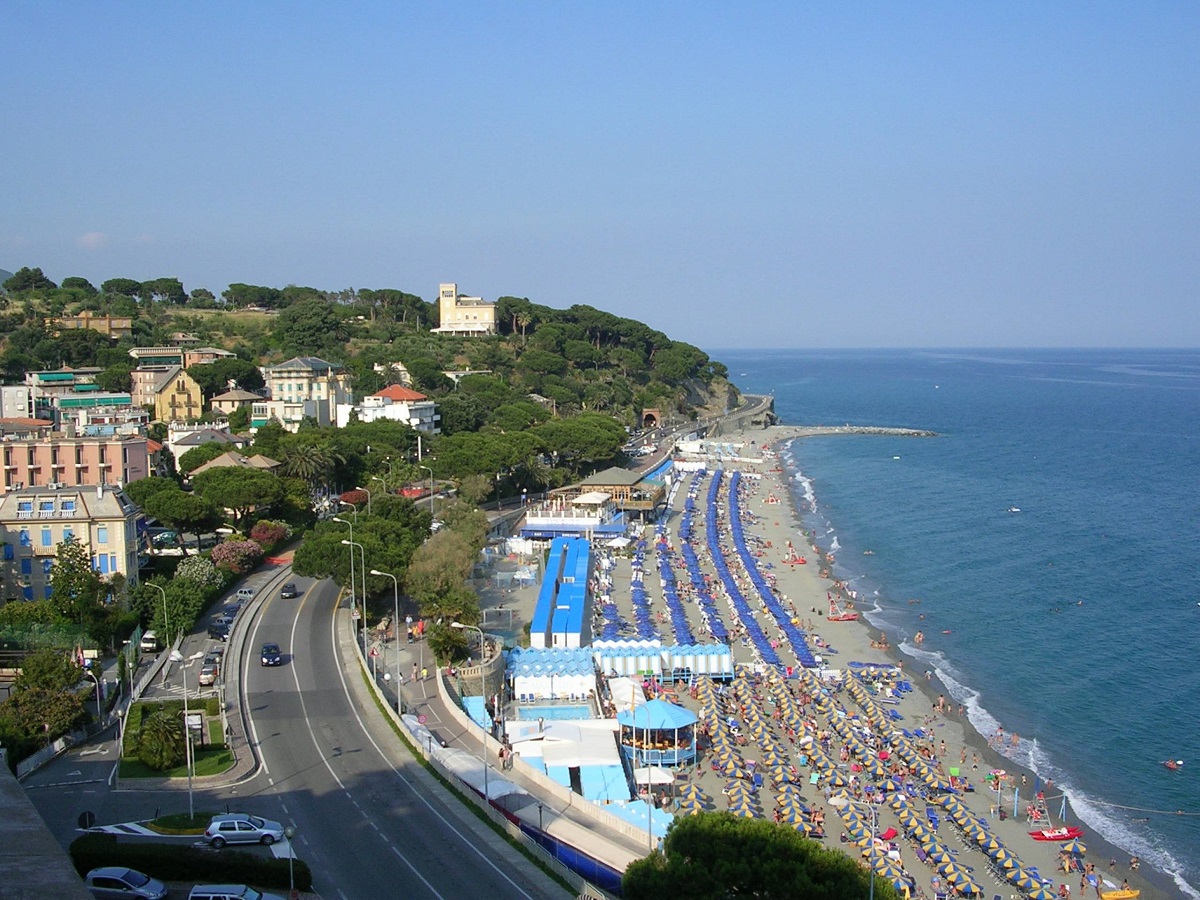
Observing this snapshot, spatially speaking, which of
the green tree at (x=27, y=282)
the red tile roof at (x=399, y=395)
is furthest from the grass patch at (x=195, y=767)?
the green tree at (x=27, y=282)

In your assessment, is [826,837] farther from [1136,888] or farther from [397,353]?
[397,353]

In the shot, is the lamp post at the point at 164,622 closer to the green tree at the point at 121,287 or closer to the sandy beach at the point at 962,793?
the sandy beach at the point at 962,793

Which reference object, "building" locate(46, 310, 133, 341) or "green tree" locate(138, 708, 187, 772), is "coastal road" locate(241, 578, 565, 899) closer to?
"green tree" locate(138, 708, 187, 772)

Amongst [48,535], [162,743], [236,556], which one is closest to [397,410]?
[236,556]

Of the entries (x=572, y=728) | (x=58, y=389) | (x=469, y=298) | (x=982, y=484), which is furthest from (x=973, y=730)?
(x=469, y=298)

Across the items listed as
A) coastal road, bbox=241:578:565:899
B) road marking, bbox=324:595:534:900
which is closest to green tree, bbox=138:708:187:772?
coastal road, bbox=241:578:565:899
